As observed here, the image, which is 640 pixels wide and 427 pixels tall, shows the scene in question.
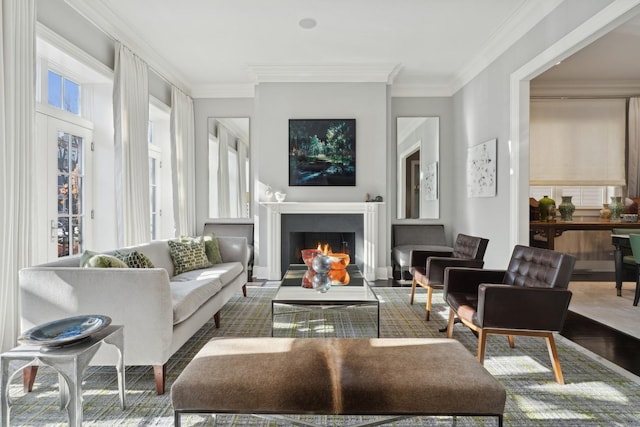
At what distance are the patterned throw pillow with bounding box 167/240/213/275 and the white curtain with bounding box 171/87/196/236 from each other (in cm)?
170

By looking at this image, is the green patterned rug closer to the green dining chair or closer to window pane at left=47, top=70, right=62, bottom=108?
the green dining chair

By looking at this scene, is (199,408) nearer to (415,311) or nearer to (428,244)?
(415,311)

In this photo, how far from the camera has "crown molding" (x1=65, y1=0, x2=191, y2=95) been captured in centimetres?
342

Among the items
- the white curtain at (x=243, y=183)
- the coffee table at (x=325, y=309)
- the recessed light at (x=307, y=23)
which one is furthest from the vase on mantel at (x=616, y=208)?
the white curtain at (x=243, y=183)

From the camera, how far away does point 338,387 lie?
4.64ft

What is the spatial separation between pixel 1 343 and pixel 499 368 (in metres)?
3.36

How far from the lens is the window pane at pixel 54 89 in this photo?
3.47 meters

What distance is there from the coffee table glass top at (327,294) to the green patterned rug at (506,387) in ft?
1.39

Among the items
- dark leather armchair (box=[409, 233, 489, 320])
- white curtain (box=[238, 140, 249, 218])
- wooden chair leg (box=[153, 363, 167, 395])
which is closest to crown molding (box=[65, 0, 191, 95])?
white curtain (box=[238, 140, 249, 218])

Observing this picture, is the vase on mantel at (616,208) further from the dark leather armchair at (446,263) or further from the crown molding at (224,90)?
the crown molding at (224,90)

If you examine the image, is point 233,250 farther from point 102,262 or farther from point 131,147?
point 102,262

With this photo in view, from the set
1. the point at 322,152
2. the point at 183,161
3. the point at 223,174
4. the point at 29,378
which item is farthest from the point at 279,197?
the point at 29,378

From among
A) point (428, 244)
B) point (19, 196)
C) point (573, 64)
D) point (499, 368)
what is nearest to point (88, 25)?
point (19, 196)

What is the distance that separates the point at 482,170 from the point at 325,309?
10.3 ft
